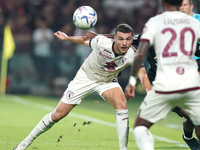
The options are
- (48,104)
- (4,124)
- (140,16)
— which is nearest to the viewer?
(4,124)

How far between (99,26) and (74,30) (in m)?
1.30

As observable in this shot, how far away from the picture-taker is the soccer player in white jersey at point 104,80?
605 cm

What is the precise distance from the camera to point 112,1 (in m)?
17.8

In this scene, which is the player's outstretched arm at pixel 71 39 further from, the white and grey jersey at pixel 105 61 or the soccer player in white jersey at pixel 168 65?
the soccer player in white jersey at pixel 168 65

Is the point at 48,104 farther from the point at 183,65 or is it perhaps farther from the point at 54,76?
the point at 183,65

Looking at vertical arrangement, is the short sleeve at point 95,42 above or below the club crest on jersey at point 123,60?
above

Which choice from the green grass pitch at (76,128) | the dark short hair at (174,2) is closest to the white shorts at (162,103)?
the dark short hair at (174,2)

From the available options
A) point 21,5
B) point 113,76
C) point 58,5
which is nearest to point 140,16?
point 58,5

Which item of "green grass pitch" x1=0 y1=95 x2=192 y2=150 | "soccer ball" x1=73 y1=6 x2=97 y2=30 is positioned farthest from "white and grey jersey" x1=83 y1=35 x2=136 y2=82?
"green grass pitch" x1=0 y1=95 x2=192 y2=150

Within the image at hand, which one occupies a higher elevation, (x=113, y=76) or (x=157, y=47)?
(x=157, y=47)

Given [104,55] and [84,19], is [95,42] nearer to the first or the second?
[104,55]

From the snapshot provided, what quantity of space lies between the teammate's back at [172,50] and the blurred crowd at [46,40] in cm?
1041

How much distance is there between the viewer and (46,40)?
51.0ft

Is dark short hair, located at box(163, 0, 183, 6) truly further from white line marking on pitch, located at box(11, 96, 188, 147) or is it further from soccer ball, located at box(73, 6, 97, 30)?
white line marking on pitch, located at box(11, 96, 188, 147)
